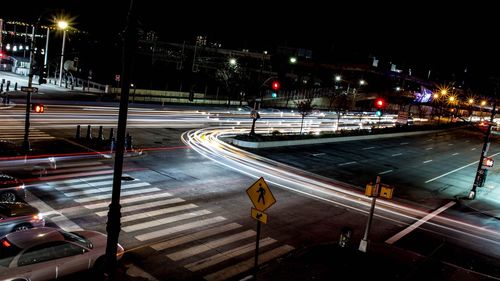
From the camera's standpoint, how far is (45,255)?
9297mm

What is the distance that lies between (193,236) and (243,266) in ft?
8.10

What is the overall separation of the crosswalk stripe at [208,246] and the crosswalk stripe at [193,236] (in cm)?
49

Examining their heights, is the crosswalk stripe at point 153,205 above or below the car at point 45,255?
below

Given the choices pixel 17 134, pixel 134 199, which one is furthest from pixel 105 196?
pixel 17 134

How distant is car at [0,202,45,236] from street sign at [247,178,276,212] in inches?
261

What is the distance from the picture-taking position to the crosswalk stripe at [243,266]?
36.5 ft

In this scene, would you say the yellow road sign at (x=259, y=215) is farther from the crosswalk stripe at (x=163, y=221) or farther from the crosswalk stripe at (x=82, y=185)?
the crosswalk stripe at (x=82, y=185)

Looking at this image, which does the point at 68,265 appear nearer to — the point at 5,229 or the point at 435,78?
the point at 5,229

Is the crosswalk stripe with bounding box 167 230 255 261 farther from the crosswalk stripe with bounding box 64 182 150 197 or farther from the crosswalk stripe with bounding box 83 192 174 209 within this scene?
the crosswalk stripe with bounding box 64 182 150 197

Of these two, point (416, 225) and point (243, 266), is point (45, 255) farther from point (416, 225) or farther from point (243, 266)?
point (416, 225)

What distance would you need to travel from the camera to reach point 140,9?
26.2ft

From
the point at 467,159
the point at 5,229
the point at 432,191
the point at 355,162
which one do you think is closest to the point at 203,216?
the point at 5,229

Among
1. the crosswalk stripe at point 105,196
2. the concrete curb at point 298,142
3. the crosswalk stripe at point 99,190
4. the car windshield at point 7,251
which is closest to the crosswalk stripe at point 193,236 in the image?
the car windshield at point 7,251

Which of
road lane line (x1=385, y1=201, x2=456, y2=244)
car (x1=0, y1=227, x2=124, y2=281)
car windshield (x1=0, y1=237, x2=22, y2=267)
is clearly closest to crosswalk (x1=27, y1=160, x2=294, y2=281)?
car (x1=0, y1=227, x2=124, y2=281)
